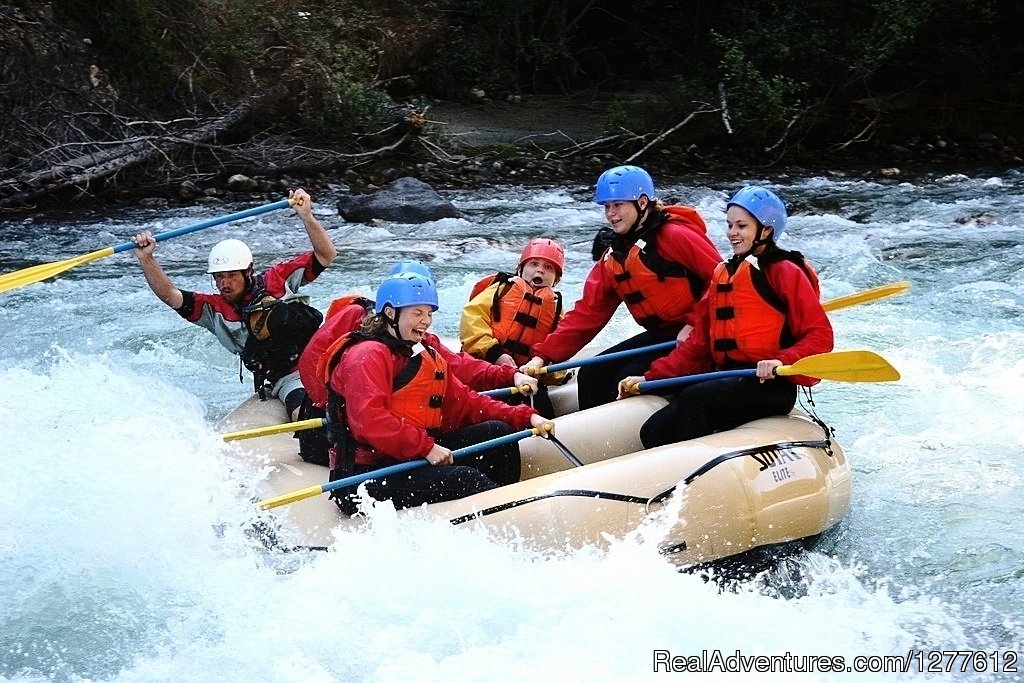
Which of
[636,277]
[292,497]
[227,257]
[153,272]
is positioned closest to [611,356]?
[636,277]

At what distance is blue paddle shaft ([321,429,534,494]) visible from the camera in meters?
3.85

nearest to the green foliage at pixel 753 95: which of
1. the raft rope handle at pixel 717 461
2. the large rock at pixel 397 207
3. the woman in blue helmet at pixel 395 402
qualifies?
the large rock at pixel 397 207

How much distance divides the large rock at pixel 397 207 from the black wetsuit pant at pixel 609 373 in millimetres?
5510

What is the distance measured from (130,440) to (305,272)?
1.12 m

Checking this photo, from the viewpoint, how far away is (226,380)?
6746mm

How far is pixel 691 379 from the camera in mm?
4230

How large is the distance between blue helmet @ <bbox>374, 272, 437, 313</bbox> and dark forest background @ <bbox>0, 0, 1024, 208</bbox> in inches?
310

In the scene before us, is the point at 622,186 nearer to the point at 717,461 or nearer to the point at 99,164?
the point at 717,461

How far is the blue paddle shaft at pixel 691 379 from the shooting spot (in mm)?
4094

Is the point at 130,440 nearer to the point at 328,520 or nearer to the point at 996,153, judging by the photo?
the point at 328,520

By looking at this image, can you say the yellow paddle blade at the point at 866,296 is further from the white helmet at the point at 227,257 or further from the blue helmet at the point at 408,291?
the white helmet at the point at 227,257

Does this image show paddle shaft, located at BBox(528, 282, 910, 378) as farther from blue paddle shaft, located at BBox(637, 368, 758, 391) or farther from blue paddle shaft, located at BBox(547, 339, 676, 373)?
blue paddle shaft, located at BBox(637, 368, 758, 391)

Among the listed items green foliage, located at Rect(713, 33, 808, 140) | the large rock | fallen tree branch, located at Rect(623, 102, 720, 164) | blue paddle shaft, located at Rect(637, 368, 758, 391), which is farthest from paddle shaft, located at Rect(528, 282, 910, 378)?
green foliage, located at Rect(713, 33, 808, 140)

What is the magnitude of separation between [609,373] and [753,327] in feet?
2.88
